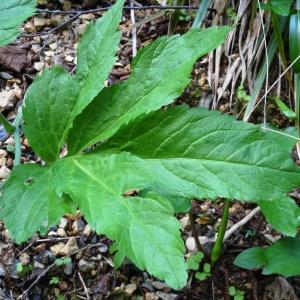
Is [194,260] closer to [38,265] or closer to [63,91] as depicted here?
[38,265]

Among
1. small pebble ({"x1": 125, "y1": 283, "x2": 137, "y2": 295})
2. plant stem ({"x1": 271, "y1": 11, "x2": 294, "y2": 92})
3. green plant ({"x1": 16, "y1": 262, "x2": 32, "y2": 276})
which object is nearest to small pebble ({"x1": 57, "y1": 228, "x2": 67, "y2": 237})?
green plant ({"x1": 16, "y1": 262, "x2": 32, "y2": 276})

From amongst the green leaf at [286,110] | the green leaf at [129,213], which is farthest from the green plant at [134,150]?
the green leaf at [286,110]

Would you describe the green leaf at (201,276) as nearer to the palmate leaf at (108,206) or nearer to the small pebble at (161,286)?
the small pebble at (161,286)

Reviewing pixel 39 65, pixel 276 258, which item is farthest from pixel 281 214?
pixel 39 65

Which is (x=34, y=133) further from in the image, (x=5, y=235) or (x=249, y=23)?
(x=249, y=23)

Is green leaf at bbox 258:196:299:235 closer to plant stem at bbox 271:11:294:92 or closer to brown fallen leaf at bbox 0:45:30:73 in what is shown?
plant stem at bbox 271:11:294:92

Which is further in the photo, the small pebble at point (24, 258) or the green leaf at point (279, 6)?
the green leaf at point (279, 6)
